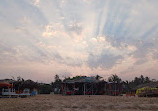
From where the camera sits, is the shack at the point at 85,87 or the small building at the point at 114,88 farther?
the shack at the point at 85,87

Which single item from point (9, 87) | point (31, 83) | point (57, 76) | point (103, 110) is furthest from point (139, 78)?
point (103, 110)

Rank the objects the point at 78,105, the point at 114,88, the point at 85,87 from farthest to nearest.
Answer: the point at 85,87 → the point at 114,88 → the point at 78,105

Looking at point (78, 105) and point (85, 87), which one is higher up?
point (78, 105)

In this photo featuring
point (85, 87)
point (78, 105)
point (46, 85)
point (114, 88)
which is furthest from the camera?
point (46, 85)

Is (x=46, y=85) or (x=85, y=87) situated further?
(x=46, y=85)

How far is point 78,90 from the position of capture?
3909 cm

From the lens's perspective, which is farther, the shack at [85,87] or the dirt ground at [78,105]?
the shack at [85,87]

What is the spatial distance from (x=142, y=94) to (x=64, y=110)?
64.4 ft

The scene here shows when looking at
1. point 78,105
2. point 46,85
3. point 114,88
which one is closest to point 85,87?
point 114,88

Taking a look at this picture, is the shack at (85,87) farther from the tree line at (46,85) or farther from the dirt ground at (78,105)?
the dirt ground at (78,105)

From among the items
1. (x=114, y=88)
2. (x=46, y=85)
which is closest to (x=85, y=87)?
(x=114, y=88)

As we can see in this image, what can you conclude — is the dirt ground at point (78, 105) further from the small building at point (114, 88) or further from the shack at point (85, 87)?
the shack at point (85, 87)

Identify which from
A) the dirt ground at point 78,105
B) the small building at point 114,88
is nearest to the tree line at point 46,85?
the small building at point 114,88

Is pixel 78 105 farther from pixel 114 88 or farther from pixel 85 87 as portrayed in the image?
pixel 85 87
